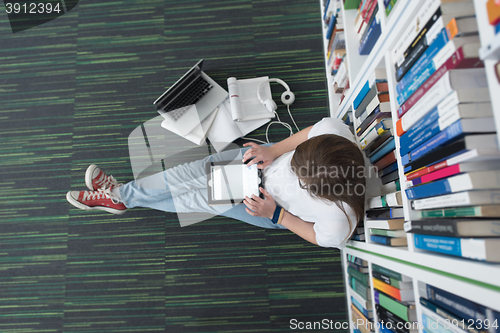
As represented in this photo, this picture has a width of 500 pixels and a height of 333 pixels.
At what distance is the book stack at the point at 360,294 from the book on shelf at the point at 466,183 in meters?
0.69

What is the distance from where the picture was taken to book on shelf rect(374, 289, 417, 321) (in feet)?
2.78

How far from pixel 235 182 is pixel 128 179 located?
86 cm

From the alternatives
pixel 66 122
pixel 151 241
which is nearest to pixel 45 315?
pixel 151 241

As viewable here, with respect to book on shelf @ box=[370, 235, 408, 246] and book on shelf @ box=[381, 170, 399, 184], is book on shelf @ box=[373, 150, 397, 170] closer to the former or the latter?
book on shelf @ box=[381, 170, 399, 184]

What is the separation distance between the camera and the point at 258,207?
1.27 m

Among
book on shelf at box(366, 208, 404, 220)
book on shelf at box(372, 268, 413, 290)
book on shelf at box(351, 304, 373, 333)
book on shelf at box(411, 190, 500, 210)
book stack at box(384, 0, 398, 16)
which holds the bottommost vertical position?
book on shelf at box(351, 304, 373, 333)

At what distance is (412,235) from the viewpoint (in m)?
0.76

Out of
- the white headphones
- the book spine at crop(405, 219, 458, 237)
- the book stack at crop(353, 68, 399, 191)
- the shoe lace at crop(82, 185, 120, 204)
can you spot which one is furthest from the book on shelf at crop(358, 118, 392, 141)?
the shoe lace at crop(82, 185, 120, 204)

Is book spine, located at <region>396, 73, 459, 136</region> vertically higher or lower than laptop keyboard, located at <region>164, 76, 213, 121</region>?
lower

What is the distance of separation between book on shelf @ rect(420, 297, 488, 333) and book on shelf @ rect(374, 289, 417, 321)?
12cm

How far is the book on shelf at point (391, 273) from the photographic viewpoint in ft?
2.88

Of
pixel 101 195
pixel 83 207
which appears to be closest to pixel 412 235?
pixel 101 195

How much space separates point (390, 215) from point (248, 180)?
0.65 metres

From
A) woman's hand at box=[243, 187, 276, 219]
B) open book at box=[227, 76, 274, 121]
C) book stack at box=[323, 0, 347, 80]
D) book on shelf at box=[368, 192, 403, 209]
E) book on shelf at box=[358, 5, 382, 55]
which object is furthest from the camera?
open book at box=[227, 76, 274, 121]
